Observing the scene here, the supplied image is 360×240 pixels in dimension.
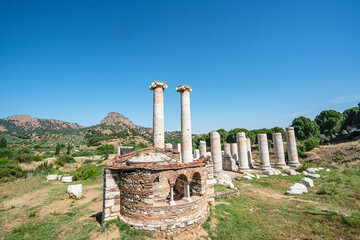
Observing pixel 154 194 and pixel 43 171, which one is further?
pixel 43 171

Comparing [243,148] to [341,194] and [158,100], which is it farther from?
[158,100]

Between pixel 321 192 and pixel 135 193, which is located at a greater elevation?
pixel 135 193

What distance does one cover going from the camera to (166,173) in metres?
8.27

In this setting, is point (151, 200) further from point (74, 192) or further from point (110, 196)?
point (74, 192)

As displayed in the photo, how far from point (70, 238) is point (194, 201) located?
604 centimetres

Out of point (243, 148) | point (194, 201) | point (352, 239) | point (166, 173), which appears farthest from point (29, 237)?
point (243, 148)

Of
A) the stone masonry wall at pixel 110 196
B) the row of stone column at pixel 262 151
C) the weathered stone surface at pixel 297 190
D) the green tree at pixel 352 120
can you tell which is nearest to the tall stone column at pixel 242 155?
the row of stone column at pixel 262 151

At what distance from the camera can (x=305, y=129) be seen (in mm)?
49094

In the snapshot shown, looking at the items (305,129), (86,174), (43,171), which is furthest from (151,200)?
(305,129)

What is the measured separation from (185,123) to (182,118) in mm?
592

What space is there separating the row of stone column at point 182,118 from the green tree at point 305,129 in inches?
1942

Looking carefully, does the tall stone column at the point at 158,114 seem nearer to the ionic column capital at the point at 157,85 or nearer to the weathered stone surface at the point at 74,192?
the ionic column capital at the point at 157,85

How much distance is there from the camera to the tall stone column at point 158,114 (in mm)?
14281

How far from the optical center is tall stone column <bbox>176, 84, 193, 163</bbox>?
49.8 ft
